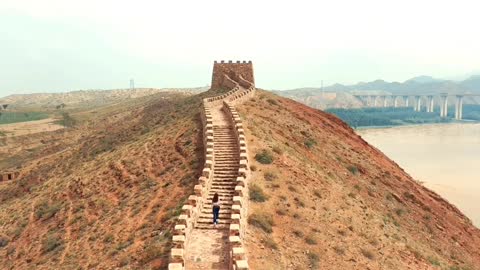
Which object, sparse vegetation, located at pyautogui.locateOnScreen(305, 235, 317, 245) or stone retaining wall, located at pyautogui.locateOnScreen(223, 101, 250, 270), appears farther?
sparse vegetation, located at pyautogui.locateOnScreen(305, 235, 317, 245)

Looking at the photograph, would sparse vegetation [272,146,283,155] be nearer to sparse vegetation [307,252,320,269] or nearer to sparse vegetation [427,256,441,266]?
sparse vegetation [307,252,320,269]

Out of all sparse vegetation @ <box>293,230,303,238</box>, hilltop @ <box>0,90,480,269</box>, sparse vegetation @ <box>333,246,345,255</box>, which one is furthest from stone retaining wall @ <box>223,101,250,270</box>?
sparse vegetation @ <box>333,246,345,255</box>

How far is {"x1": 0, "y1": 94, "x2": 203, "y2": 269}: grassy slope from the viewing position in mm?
23469

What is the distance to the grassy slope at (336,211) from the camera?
22.5m

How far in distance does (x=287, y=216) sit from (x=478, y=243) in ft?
79.1

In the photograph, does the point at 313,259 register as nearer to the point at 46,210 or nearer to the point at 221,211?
the point at 221,211

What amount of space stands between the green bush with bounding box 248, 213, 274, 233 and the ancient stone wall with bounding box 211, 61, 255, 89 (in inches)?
1730

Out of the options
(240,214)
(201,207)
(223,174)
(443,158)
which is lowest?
(443,158)

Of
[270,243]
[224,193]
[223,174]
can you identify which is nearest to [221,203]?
[224,193]

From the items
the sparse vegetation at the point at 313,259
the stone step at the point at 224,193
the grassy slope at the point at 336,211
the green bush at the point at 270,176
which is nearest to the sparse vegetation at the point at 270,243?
the grassy slope at the point at 336,211

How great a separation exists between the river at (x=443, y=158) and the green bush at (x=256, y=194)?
151 ft

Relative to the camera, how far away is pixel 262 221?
22609mm

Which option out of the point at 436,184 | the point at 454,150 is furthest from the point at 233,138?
the point at 454,150

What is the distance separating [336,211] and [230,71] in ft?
139
